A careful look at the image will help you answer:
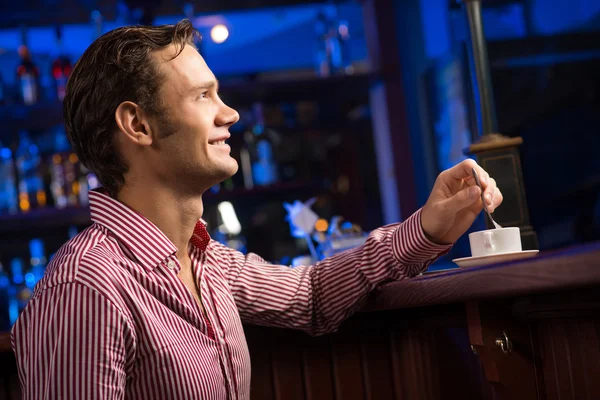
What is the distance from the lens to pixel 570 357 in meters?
1.08

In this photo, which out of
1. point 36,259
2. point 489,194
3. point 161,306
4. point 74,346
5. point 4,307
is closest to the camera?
point 74,346

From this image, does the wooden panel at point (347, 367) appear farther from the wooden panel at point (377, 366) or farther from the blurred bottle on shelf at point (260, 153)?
the blurred bottle on shelf at point (260, 153)

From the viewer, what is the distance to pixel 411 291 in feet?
4.14

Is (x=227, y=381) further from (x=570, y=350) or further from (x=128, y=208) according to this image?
(x=570, y=350)

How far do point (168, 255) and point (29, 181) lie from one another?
281 centimetres

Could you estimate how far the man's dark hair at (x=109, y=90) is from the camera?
1.36m

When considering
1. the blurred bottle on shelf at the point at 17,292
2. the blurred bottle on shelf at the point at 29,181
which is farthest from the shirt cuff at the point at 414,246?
the blurred bottle on shelf at the point at 29,181

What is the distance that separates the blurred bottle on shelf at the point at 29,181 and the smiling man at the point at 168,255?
2.55 m

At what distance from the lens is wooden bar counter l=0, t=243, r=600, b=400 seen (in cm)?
99

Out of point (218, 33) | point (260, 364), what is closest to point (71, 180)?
point (218, 33)

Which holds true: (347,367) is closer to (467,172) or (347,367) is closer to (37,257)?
(467,172)

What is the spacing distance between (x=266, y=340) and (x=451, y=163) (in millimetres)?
2495

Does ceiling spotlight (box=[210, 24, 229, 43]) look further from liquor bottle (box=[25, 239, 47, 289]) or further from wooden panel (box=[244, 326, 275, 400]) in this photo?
wooden panel (box=[244, 326, 275, 400])

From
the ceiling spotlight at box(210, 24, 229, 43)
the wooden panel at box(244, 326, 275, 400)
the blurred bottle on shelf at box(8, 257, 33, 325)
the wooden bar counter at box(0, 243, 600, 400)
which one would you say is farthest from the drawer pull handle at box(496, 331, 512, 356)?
the ceiling spotlight at box(210, 24, 229, 43)
